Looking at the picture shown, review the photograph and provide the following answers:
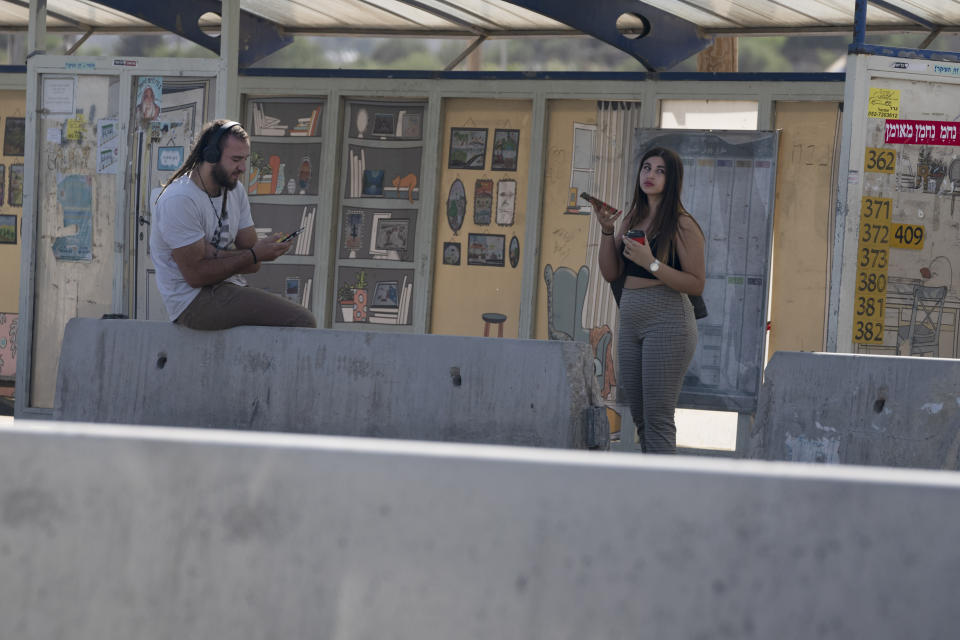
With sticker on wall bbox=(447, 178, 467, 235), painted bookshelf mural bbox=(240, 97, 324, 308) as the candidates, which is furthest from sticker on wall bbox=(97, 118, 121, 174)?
sticker on wall bbox=(447, 178, 467, 235)

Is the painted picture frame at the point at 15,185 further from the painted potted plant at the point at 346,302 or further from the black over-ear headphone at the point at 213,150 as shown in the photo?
the black over-ear headphone at the point at 213,150

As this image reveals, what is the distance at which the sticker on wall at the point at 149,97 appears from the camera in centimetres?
762

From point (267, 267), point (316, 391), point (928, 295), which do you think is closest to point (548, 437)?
point (316, 391)

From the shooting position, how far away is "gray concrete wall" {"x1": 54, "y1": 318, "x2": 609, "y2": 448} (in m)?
5.02

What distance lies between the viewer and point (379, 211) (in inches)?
362

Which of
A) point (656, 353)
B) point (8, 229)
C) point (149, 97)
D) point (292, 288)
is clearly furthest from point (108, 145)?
point (656, 353)

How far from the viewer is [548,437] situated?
16.4 ft

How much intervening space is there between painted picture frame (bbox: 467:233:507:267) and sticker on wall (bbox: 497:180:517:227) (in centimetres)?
12

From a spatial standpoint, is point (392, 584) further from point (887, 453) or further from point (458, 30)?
point (458, 30)

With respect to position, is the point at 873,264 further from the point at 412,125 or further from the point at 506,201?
the point at 412,125

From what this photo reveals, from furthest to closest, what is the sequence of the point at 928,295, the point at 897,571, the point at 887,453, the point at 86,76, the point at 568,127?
1. the point at 568,127
2. the point at 86,76
3. the point at 928,295
4. the point at 887,453
5. the point at 897,571

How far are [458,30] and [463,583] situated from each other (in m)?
7.34

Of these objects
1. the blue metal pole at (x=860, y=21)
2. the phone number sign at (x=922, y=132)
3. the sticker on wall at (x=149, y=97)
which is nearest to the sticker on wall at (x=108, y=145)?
the sticker on wall at (x=149, y=97)

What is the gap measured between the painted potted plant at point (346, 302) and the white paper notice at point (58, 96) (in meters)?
2.40
